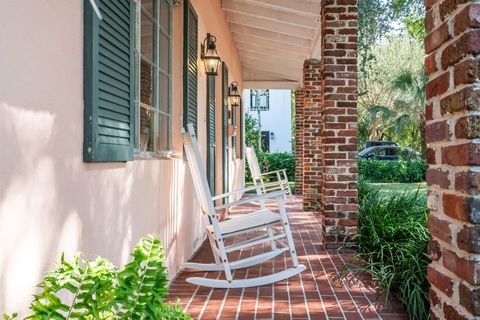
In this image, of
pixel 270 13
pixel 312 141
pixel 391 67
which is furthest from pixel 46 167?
pixel 391 67

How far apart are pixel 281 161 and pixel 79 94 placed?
17.2 metres

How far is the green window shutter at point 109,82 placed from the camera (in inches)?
81.3

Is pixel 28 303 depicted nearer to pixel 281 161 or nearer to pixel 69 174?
pixel 69 174

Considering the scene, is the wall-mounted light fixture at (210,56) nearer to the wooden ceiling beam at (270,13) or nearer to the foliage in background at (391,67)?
the wooden ceiling beam at (270,13)

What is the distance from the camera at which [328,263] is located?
14.4ft

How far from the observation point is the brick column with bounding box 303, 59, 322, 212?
28.8 feet

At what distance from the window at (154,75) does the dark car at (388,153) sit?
16.1m

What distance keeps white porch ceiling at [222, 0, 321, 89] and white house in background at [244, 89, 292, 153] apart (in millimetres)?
11568

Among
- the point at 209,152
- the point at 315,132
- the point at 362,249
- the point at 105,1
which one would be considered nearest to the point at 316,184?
the point at 315,132

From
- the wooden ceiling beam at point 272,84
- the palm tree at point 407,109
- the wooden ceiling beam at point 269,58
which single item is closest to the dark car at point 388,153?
the palm tree at point 407,109

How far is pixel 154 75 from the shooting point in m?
3.59

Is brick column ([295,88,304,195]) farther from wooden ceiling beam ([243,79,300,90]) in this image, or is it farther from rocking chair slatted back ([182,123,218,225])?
rocking chair slatted back ([182,123,218,225])

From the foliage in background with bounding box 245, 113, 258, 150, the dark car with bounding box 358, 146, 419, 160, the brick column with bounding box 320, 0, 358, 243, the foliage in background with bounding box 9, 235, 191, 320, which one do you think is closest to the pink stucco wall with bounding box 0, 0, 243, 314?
the foliage in background with bounding box 9, 235, 191, 320

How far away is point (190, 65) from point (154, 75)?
3.57ft
